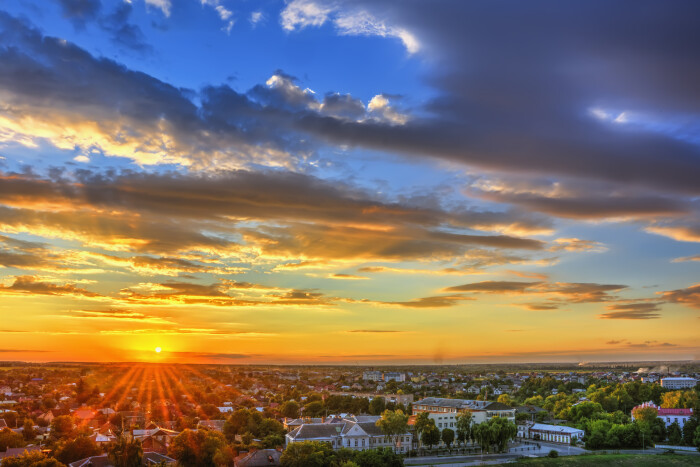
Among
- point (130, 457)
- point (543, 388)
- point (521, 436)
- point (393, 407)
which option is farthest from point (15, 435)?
point (543, 388)

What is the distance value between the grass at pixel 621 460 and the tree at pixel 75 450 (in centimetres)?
3879

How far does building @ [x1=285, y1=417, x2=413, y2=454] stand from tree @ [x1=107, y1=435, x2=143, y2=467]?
15467mm

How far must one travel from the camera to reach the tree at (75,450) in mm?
50781

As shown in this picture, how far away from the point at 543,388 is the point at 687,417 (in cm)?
5889

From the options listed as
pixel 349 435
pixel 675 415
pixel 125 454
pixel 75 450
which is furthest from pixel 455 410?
pixel 75 450

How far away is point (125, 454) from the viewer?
47.9 meters

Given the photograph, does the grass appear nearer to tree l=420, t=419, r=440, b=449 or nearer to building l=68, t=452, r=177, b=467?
tree l=420, t=419, r=440, b=449

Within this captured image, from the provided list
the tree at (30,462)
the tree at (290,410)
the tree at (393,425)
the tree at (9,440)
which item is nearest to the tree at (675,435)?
the tree at (393,425)

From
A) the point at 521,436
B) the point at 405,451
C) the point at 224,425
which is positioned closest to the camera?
the point at 405,451

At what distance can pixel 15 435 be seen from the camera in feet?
196

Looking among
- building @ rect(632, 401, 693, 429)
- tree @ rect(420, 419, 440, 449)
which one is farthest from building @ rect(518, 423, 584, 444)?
tree @ rect(420, 419, 440, 449)

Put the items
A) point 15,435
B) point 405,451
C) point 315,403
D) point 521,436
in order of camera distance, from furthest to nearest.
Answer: point 315,403 < point 521,436 < point 405,451 < point 15,435

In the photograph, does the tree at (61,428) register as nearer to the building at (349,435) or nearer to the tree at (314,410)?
the building at (349,435)

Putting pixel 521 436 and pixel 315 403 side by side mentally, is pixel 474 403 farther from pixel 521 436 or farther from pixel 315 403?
pixel 315 403
